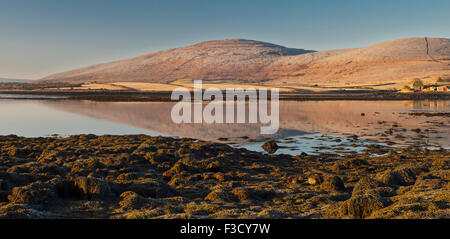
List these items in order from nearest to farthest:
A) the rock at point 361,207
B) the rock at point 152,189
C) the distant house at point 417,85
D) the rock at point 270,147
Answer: the rock at point 361,207, the rock at point 152,189, the rock at point 270,147, the distant house at point 417,85

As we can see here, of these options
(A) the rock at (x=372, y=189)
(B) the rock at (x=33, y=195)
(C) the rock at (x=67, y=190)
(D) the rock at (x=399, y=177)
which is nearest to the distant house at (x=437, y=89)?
(D) the rock at (x=399, y=177)

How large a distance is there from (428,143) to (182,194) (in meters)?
17.0

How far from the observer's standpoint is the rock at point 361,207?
25.6ft

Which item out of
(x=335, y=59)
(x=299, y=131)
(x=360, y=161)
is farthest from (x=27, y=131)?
(x=335, y=59)

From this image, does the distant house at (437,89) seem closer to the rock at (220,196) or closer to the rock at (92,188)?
the rock at (220,196)

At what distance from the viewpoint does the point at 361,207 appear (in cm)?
795

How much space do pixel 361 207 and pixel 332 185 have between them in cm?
302

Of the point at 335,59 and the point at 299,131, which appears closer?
the point at 299,131

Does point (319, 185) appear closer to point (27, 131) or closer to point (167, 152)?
point (167, 152)

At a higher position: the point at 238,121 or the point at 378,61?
the point at 378,61

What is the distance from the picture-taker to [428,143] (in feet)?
70.1

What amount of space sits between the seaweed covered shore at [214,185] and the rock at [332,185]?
4 centimetres

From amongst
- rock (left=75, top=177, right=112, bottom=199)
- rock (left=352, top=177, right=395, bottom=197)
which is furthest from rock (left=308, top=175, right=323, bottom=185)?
rock (left=75, top=177, right=112, bottom=199)
